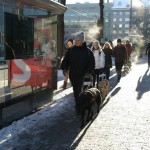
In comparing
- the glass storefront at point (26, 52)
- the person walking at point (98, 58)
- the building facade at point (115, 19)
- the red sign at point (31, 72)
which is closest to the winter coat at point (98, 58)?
the person walking at point (98, 58)

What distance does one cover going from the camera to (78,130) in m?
7.50

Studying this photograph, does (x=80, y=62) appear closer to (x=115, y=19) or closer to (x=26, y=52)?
(x=26, y=52)

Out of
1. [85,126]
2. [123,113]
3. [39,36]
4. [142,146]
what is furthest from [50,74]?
[142,146]

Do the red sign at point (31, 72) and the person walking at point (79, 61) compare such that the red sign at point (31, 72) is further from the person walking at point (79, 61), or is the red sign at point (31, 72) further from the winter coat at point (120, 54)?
the winter coat at point (120, 54)

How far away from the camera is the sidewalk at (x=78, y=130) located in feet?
21.2

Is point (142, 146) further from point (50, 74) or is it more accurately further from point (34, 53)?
point (50, 74)

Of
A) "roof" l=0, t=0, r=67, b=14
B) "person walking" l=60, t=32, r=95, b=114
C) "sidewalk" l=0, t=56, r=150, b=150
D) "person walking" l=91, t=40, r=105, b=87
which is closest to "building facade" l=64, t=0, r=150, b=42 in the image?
"person walking" l=91, t=40, r=105, b=87

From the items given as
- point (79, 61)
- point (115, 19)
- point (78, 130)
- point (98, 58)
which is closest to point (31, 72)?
point (79, 61)

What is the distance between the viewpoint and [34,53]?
9414 millimetres

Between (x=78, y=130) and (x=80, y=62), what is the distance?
159cm

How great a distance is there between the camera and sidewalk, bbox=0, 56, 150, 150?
6.47 meters

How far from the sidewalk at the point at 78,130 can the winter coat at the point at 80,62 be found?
3.06ft

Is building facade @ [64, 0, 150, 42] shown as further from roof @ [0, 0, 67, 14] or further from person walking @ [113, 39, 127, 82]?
roof @ [0, 0, 67, 14]

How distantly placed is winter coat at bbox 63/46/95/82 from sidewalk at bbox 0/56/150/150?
934mm
